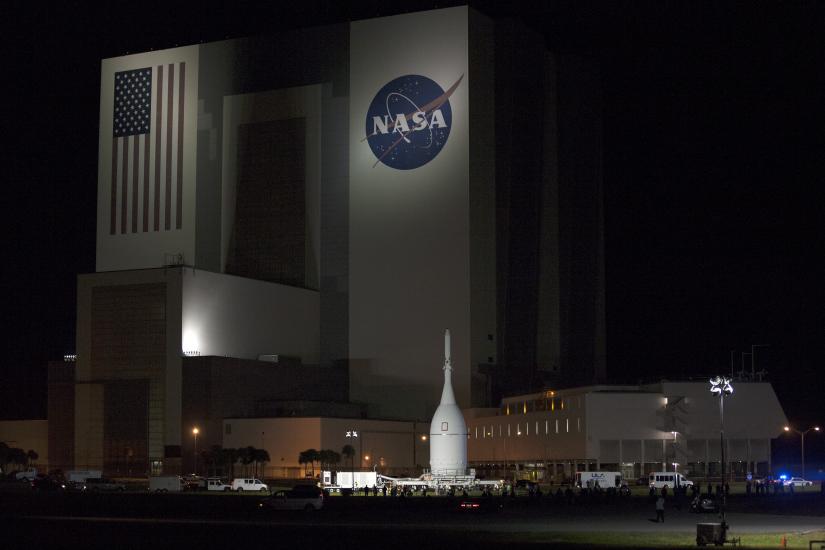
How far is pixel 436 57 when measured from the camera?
5733 inches

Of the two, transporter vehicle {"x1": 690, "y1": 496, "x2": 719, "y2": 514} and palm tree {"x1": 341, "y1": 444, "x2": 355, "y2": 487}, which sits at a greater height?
palm tree {"x1": 341, "y1": 444, "x2": 355, "y2": 487}

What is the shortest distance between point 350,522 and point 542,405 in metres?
71.7

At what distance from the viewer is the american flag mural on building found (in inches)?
6353

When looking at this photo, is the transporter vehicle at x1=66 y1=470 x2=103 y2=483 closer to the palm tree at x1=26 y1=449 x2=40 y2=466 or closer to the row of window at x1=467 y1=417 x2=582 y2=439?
the palm tree at x1=26 y1=449 x2=40 y2=466

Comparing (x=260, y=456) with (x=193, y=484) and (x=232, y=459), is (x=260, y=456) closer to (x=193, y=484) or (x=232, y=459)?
(x=232, y=459)

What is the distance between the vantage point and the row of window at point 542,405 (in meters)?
121

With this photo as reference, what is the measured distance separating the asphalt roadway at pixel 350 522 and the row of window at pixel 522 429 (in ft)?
128

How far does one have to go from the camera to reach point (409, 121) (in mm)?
146750

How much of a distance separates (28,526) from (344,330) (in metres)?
98.1

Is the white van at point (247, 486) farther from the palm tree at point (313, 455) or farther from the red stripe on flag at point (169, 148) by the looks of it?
the red stripe on flag at point (169, 148)

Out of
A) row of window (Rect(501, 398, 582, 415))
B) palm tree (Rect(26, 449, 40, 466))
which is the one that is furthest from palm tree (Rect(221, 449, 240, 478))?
row of window (Rect(501, 398, 582, 415))

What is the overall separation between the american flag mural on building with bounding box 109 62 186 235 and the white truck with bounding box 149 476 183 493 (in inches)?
2271

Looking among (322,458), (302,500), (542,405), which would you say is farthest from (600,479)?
(302,500)

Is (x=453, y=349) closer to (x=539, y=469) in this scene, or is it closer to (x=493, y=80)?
(x=539, y=469)
